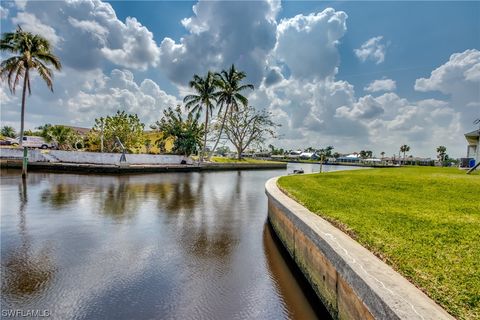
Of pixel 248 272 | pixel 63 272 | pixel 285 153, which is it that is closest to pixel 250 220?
pixel 248 272

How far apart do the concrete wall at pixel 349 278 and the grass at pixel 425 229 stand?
0.22m

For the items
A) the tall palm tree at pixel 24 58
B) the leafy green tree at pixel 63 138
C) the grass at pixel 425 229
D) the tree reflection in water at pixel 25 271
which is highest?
the tall palm tree at pixel 24 58

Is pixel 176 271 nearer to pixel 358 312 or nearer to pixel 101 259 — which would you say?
pixel 101 259

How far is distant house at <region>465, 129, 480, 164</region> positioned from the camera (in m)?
21.1

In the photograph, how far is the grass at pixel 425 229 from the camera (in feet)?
10.5

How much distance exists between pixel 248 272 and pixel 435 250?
12.2 feet

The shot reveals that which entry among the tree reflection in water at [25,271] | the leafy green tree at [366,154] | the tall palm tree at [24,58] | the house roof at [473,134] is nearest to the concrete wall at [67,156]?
the tall palm tree at [24,58]

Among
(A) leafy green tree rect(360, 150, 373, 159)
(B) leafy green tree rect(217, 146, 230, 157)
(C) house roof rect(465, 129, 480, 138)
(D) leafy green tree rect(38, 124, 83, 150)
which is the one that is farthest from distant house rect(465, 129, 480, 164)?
(A) leafy green tree rect(360, 150, 373, 159)

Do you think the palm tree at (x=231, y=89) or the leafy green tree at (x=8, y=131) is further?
the leafy green tree at (x=8, y=131)

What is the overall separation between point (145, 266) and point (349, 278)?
4.60 metres

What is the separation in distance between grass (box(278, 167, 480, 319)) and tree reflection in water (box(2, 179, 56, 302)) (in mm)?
5992

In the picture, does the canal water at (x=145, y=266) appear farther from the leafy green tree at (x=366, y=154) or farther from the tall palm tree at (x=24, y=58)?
the leafy green tree at (x=366, y=154)

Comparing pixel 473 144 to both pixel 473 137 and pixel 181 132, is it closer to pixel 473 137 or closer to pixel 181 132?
pixel 473 137

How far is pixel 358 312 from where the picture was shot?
3.51 metres
